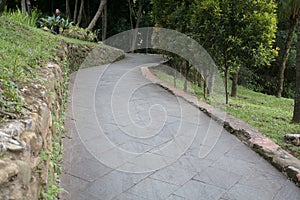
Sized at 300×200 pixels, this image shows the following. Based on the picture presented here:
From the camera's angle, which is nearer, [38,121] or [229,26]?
[38,121]

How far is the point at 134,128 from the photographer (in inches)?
173

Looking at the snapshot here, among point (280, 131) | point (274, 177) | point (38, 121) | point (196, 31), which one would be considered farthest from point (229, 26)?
point (38, 121)

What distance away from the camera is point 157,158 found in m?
3.52

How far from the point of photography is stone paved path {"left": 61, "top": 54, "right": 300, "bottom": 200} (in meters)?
2.86

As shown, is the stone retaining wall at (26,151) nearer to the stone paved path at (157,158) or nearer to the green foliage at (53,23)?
the stone paved path at (157,158)

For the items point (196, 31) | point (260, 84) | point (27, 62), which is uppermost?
point (196, 31)

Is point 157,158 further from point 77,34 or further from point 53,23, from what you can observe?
point 53,23

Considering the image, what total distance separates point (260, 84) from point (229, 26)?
10291mm

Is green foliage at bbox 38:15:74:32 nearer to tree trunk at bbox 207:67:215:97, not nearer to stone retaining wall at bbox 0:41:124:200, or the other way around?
tree trunk at bbox 207:67:215:97

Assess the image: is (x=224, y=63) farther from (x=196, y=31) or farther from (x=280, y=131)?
(x=280, y=131)

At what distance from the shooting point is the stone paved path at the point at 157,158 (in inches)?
113

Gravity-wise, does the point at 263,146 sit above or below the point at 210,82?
below

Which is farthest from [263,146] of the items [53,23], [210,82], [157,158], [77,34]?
[53,23]

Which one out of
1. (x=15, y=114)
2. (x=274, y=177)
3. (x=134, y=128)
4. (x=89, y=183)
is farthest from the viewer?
(x=134, y=128)
